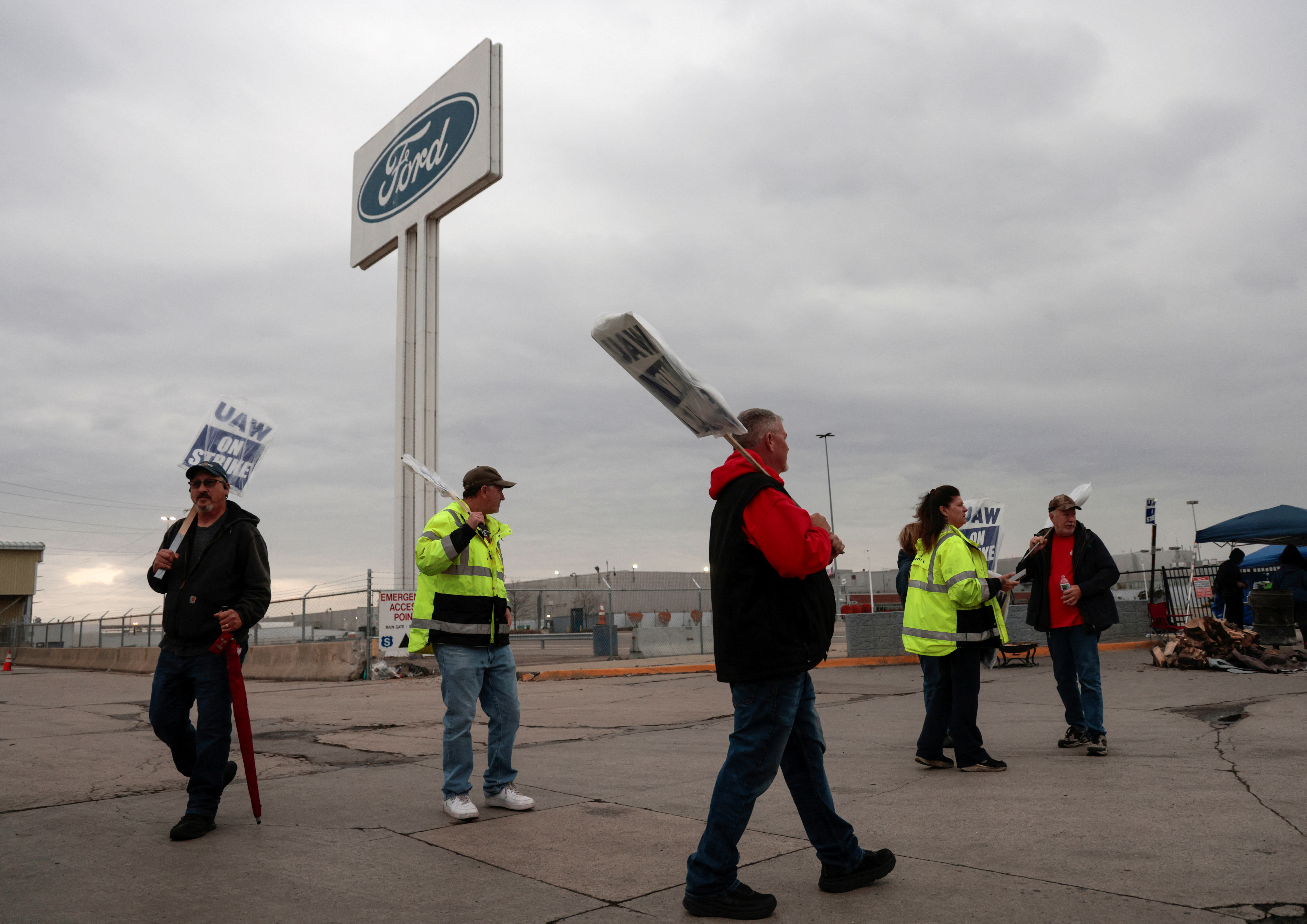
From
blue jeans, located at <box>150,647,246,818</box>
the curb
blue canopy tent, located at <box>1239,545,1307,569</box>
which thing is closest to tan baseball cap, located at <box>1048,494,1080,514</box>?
blue jeans, located at <box>150,647,246,818</box>

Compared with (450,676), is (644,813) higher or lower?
lower

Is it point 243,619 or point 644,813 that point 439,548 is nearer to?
point 243,619

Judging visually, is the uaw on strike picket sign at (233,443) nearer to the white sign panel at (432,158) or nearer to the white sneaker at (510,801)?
the white sneaker at (510,801)

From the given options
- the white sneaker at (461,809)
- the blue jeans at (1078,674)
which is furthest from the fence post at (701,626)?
the white sneaker at (461,809)

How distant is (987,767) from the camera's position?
568 cm

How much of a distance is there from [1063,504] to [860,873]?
4.15 metres

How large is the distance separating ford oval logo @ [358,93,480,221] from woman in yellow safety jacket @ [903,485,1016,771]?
60.9 feet

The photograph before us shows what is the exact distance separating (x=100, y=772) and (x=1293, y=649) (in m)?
13.5

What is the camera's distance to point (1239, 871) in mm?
3311

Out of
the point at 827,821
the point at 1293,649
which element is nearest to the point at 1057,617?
the point at 827,821

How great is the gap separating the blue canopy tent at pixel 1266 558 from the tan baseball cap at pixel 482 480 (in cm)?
1836

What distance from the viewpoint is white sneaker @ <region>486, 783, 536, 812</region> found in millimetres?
4758

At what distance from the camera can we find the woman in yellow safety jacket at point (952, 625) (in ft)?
18.6

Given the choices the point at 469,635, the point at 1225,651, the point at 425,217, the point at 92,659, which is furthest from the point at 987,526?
the point at 92,659
